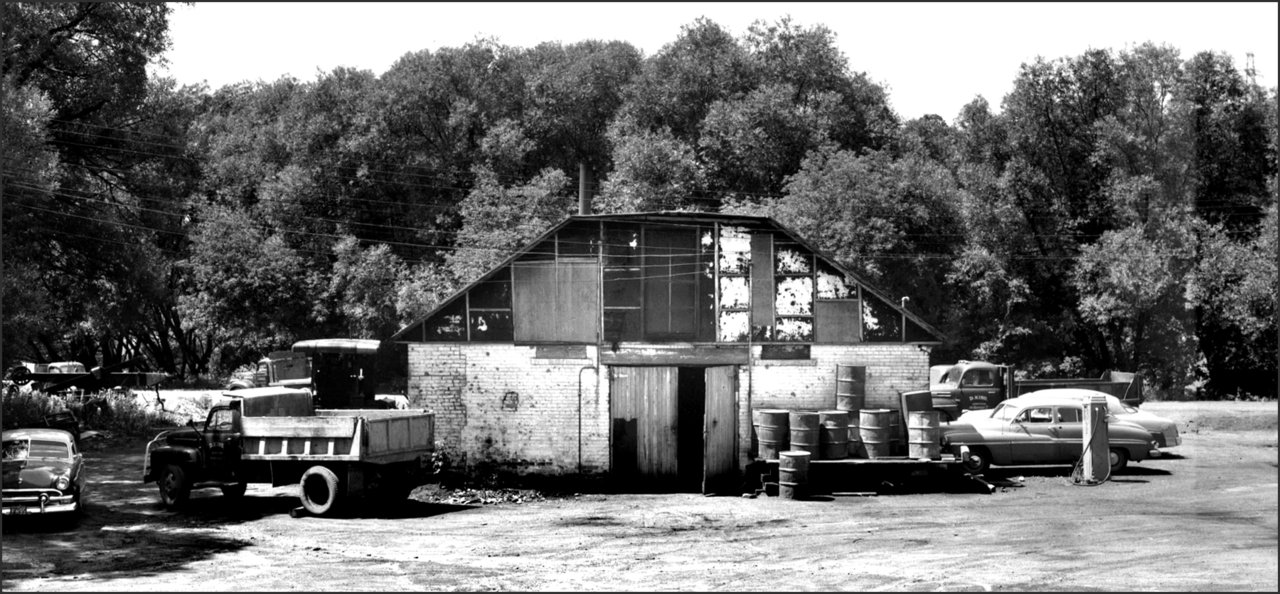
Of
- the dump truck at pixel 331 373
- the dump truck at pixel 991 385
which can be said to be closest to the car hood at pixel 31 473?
the dump truck at pixel 331 373

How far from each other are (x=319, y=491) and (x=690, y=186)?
Answer: 1474 inches

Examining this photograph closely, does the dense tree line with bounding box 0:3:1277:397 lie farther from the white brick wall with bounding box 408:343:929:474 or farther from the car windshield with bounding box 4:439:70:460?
the car windshield with bounding box 4:439:70:460

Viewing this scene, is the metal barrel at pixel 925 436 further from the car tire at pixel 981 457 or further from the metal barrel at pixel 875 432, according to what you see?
the car tire at pixel 981 457

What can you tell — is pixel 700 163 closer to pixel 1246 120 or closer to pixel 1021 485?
pixel 1246 120

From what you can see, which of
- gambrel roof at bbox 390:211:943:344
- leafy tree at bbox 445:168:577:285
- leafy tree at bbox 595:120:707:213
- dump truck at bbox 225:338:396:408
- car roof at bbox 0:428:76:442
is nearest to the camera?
car roof at bbox 0:428:76:442

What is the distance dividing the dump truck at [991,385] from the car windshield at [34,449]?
80.3ft

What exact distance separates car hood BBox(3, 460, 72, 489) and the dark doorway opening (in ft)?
40.2

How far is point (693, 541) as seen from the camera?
18672mm

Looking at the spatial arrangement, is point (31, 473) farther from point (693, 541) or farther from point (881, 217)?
point (881, 217)

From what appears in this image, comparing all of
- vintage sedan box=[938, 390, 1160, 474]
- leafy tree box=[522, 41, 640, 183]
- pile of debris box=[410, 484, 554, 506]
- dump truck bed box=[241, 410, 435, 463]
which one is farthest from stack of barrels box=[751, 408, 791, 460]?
leafy tree box=[522, 41, 640, 183]

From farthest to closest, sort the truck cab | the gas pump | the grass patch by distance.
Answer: the truck cab < the grass patch < the gas pump

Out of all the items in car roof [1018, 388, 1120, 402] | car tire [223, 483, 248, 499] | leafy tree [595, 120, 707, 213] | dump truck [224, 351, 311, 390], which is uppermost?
leafy tree [595, 120, 707, 213]

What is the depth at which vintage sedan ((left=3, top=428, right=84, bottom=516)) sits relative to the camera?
62.7 feet

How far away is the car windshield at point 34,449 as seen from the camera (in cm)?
1972
